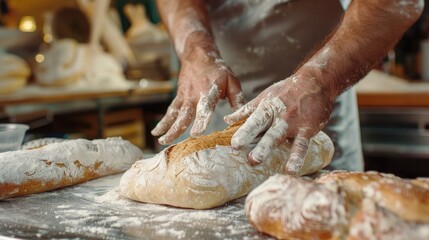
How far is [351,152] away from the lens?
2004mm

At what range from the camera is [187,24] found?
1.82m

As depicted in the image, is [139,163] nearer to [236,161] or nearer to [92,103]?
[236,161]

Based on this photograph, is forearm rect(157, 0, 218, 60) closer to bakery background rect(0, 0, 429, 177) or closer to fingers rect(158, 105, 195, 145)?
fingers rect(158, 105, 195, 145)

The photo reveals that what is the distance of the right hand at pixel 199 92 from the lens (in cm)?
144

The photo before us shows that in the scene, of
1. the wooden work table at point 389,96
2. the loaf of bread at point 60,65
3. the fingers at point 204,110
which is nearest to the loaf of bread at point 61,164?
the fingers at point 204,110

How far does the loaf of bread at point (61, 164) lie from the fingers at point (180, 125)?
5.9 inches

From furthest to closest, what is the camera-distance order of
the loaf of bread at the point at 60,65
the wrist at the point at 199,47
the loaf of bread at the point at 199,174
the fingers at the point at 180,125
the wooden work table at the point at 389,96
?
the loaf of bread at the point at 60,65 → the wooden work table at the point at 389,96 → the wrist at the point at 199,47 → the fingers at the point at 180,125 → the loaf of bread at the point at 199,174

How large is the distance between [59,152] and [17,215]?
0.91 feet

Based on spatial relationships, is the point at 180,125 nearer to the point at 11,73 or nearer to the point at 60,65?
the point at 11,73

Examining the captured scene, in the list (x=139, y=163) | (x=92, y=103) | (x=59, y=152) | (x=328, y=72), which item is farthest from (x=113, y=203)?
(x=92, y=103)

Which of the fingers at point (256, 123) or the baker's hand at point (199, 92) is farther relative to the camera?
the baker's hand at point (199, 92)

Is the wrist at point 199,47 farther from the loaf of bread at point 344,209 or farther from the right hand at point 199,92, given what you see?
the loaf of bread at point 344,209

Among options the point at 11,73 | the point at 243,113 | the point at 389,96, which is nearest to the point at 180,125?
the point at 243,113

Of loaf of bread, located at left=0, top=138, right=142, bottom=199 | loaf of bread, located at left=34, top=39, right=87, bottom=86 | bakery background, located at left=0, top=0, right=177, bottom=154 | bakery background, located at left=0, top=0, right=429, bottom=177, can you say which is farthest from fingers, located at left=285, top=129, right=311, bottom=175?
loaf of bread, located at left=34, top=39, right=87, bottom=86
